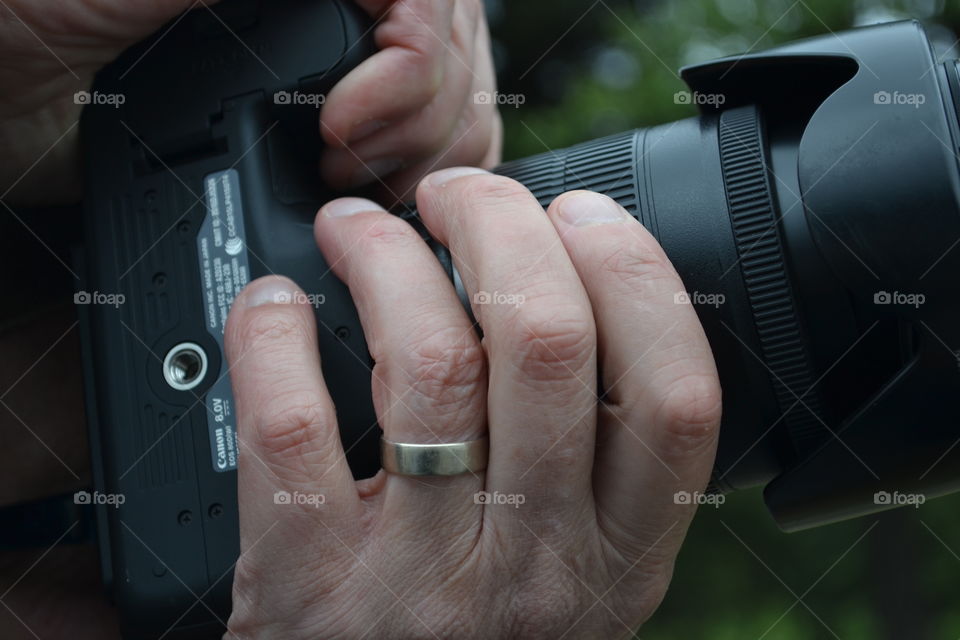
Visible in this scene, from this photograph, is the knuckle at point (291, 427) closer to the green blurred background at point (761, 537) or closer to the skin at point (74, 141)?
the skin at point (74, 141)

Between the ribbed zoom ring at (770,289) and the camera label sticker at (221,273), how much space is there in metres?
0.43

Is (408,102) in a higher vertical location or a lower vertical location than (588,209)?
higher

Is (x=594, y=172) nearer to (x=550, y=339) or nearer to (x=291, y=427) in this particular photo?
(x=550, y=339)

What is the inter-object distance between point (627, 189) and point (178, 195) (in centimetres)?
42

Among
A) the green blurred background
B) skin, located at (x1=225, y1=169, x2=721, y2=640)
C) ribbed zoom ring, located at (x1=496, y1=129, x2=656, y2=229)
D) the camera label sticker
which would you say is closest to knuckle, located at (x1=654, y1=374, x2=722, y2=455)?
skin, located at (x1=225, y1=169, x2=721, y2=640)

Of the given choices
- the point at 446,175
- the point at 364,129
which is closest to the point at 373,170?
the point at 364,129

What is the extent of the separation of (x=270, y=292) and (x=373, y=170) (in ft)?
0.69

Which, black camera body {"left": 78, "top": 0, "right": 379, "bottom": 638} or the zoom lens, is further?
black camera body {"left": 78, "top": 0, "right": 379, "bottom": 638}

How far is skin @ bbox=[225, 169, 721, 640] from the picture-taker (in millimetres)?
784

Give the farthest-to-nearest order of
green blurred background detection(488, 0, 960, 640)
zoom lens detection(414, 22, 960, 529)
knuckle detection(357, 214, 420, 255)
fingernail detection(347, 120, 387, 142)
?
green blurred background detection(488, 0, 960, 640), fingernail detection(347, 120, 387, 142), knuckle detection(357, 214, 420, 255), zoom lens detection(414, 22, 960, 529)

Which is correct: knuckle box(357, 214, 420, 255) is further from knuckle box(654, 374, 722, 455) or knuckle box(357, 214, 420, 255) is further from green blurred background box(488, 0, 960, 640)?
green blurred background box(488, 0, 960, 640)

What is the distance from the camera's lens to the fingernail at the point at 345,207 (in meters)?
0.91

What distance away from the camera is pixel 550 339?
764 mm

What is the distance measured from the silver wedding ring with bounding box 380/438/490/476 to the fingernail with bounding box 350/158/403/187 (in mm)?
320
